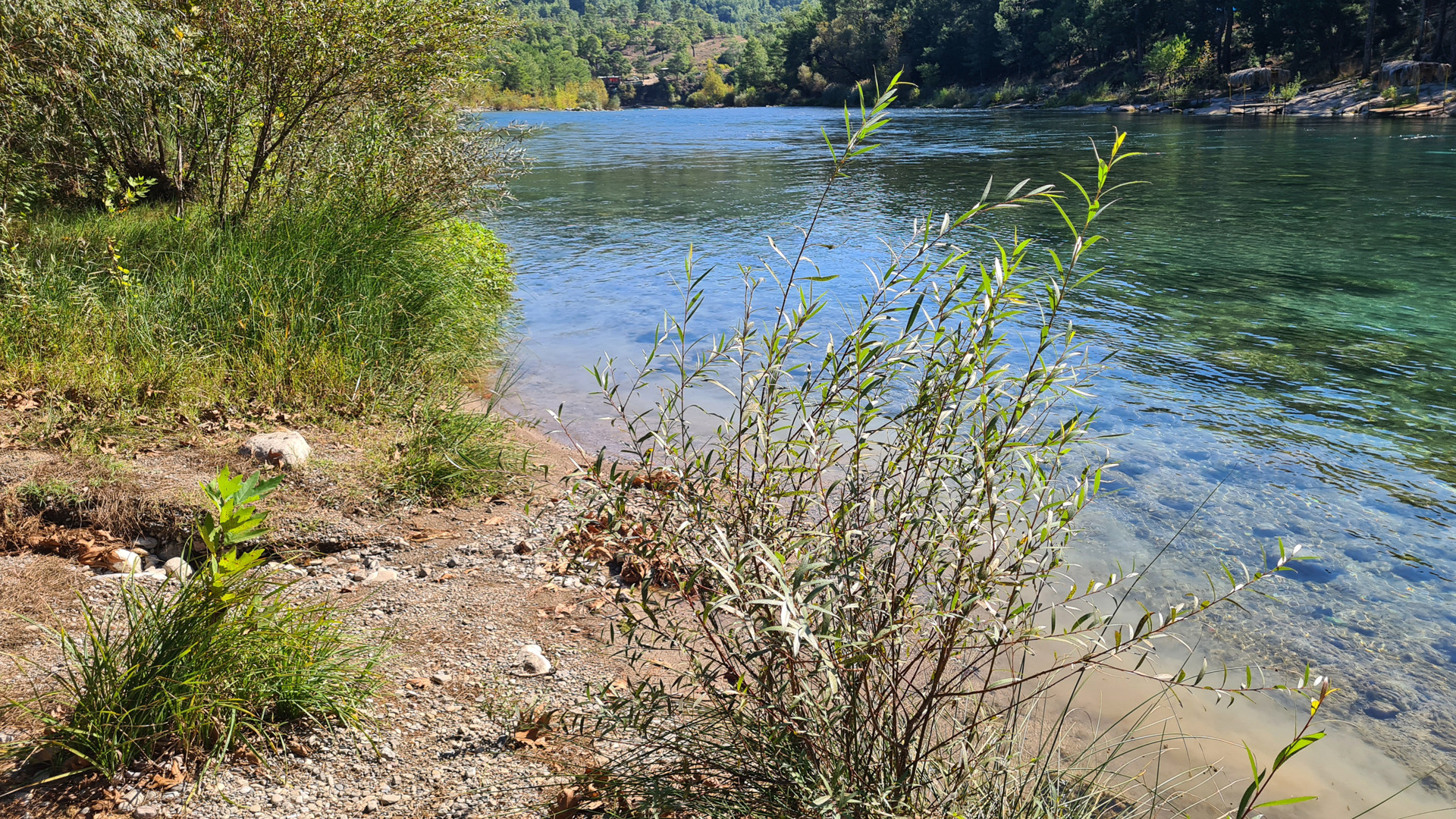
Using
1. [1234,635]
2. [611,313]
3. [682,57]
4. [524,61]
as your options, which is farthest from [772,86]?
[1234,635]

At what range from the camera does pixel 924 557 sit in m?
2.33

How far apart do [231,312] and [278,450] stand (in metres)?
2.00

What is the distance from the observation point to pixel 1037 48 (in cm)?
7662

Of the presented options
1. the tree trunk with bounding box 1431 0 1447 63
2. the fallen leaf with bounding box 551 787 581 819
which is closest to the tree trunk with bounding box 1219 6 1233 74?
the tree trunk with bounding box 1431 0 1447 63

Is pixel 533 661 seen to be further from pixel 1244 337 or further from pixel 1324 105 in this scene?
pixel 1324 105

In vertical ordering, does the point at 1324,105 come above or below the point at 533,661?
above

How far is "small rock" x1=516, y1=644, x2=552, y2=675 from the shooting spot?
377 centimetres

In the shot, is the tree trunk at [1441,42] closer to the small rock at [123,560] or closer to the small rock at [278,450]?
the small rock at [278,450]

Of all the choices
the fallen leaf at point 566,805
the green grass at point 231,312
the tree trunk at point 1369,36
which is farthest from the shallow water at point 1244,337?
the tree trunk at point 1369,36

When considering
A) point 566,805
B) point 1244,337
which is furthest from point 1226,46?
point 566,805

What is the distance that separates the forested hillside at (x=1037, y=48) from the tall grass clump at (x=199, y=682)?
8790 mm

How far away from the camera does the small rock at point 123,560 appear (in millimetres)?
4164

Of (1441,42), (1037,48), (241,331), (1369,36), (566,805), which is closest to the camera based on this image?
(566,805)

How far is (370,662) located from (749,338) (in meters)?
1.79
